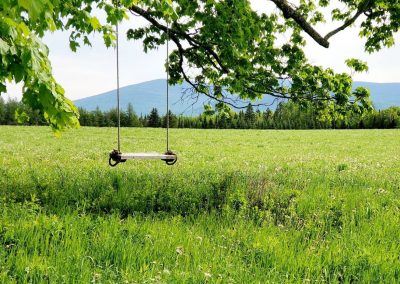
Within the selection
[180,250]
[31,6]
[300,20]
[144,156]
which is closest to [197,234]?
[180,250]

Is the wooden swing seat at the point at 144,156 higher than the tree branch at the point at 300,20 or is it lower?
lower

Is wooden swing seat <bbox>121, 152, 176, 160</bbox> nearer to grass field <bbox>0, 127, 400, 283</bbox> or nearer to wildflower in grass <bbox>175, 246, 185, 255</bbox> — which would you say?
grass field <bbox>0, 127, 400, 283</bbox>

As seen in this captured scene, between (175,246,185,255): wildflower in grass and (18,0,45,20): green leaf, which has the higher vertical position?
(18,0,45,20): green leaf

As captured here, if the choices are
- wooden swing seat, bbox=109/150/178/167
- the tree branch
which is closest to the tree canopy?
the tree branch

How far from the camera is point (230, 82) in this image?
10.6 metres

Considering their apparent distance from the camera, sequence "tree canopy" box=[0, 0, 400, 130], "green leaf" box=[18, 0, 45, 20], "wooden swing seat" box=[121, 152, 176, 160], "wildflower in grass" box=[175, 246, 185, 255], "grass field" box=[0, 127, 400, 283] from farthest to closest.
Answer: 1. "tree canopy" box=[0, 0, 400, 130]
2. "wooden swing seat" box=[121, 152, 176, 160]
3. "wildflower in grass" box=[175, 246, 185, 255]
4. "grass field" box=[0, 127, 400, 283]
5. "green leaf" box=[18, 0, 45, 20]

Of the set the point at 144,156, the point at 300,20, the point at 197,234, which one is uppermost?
the point at 300,20

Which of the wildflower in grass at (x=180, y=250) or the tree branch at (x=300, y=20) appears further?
the tree branch at (x=300, y=20)

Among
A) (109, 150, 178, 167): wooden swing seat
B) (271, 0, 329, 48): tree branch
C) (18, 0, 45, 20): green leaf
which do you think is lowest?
(109, 150, 178, 167): wooden swing seat

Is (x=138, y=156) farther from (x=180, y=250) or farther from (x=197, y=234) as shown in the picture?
(x=180, y=250)

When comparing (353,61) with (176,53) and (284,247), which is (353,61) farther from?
(284,247)

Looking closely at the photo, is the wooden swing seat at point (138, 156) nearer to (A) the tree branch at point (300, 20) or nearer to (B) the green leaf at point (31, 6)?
(B) the green leaf at point (31, 6)

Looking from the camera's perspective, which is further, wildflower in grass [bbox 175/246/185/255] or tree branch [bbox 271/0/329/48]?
tree branch [bbox 271/0/329/48]

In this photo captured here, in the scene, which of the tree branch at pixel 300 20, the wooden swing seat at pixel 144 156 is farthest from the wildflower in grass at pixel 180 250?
the tree branch at pixel 300 20
